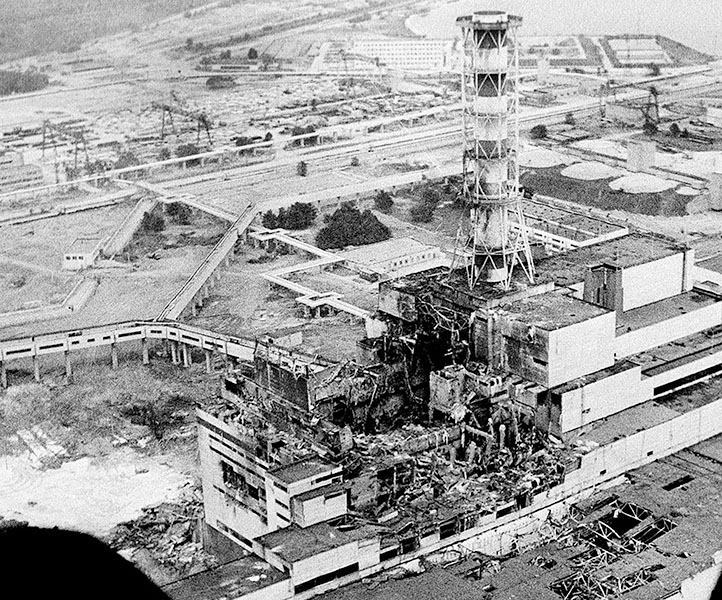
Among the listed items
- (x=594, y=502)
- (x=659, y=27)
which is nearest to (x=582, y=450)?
(x=594, y=502)

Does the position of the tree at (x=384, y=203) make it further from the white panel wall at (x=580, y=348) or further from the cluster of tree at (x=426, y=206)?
the white panel wall at (x=580, y=348)

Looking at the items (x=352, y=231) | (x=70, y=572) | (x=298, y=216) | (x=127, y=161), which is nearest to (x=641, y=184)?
(x=352, y=231)

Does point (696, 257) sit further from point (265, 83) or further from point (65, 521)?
point (265, 83)

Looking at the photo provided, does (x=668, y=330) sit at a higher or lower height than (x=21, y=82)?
lower

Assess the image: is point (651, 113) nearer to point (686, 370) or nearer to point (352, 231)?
point (352, 231)

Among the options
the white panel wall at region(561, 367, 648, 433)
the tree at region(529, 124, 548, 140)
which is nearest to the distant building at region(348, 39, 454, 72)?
the tree at region(529, 124, 548, 140)

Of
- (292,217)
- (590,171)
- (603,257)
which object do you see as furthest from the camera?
(590,171)

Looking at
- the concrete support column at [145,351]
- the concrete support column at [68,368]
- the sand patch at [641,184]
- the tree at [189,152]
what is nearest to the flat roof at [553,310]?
the concrete support column at [145,351]
